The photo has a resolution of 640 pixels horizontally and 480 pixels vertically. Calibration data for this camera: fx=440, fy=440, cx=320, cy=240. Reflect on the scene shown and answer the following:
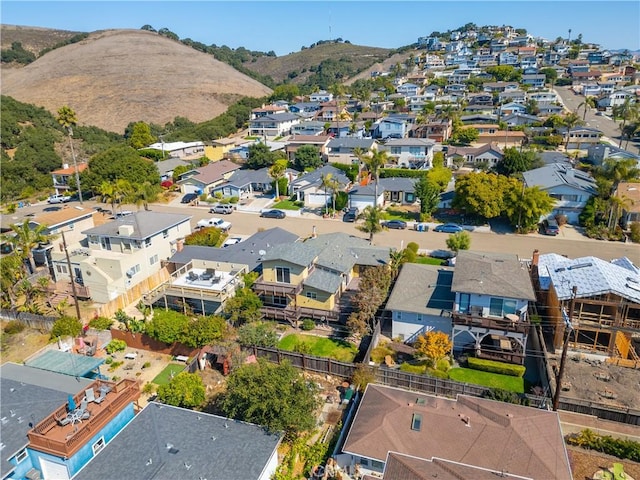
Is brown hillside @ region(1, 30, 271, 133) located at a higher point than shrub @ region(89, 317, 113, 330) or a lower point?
higher

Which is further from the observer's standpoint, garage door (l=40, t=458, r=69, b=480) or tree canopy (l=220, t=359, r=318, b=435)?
tree canopy (l=220, t=359, r=318, b=435)

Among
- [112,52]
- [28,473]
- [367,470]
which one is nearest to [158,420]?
[28,473]

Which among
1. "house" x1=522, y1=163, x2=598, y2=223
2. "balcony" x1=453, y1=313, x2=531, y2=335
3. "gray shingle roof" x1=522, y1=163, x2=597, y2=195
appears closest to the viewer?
"balcony" x1=453, y1=313, x2=531, y2=335

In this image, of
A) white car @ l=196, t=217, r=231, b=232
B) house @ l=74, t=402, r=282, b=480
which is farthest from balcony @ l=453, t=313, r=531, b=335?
white car @ l=196, t=217, r=231, b=232

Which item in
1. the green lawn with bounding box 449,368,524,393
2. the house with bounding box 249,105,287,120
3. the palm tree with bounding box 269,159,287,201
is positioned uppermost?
the house with bounding box 249,105,287,120

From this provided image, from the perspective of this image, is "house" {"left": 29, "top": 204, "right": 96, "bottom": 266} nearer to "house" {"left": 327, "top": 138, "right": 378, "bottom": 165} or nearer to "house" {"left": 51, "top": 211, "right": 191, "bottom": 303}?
"house" {"left": 51, "top": 211, "right": 191, "bottom": 303}
